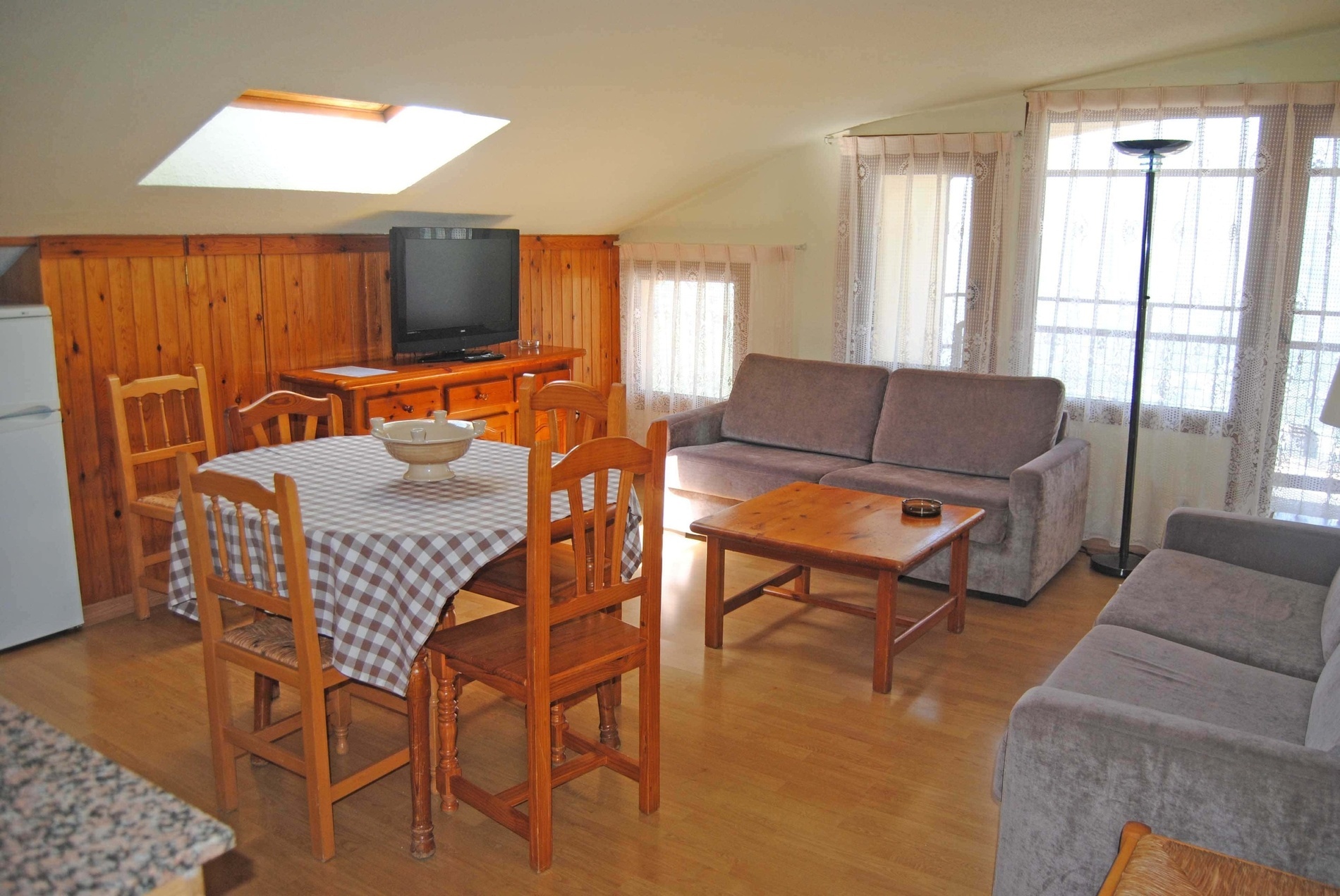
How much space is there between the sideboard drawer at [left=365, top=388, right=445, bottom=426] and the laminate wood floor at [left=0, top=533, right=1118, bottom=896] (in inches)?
37.0

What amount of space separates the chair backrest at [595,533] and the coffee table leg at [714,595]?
1.06 m

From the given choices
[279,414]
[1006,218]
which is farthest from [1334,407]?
[279,414]

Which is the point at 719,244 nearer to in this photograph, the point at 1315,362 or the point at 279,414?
the point at 1315,362

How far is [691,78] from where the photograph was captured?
13.8ft

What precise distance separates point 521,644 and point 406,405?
2.35 meters

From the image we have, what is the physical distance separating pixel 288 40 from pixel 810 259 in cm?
347

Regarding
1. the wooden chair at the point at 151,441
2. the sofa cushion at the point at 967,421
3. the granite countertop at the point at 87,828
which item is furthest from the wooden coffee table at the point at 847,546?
the granite countertop at the point at 87,828

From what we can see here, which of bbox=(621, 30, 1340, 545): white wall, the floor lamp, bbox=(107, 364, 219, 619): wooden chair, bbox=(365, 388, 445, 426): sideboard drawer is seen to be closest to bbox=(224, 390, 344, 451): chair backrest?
bbox=(107, 364, 219, 619): wooden chair

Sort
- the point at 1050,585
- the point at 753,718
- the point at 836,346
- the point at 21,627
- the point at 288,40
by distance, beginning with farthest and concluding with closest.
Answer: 1. the point at 836,346
2. the point at 1050,585
3. the point at 21,627
4. the point at 753,718
5. the point at 288,40

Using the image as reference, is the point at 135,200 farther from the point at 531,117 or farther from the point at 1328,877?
the point at 1328,877

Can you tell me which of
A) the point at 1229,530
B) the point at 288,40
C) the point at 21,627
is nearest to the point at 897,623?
the point at 1229,530

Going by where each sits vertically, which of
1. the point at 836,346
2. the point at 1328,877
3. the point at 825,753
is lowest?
the point at 825,753

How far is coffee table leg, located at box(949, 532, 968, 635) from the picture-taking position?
3.96 meters

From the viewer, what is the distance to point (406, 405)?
470 cm
